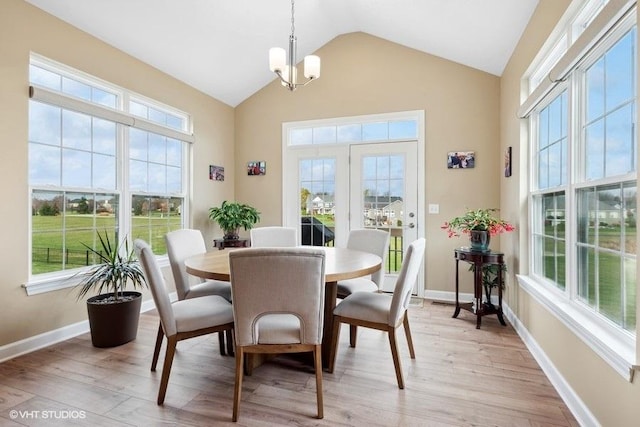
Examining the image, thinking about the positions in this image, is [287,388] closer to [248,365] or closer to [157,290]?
[248,365]

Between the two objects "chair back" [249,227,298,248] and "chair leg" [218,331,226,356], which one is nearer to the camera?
"chair leg" [218,331,226,356]

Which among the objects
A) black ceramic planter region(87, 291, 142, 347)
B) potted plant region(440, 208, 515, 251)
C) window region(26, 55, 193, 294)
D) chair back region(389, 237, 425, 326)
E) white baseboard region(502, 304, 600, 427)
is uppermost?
window region(26, 55, 193, 294)

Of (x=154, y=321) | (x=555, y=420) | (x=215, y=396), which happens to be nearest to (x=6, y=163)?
(x=154, y=321)

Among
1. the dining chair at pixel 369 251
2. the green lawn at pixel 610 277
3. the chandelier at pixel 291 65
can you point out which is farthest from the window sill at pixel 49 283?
the green lawn at pixel 610 277

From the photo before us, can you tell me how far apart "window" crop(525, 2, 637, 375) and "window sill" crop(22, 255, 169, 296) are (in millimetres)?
3669

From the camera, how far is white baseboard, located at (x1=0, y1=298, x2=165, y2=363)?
2456mm

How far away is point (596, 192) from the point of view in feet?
6.05

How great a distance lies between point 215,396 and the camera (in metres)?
1.98

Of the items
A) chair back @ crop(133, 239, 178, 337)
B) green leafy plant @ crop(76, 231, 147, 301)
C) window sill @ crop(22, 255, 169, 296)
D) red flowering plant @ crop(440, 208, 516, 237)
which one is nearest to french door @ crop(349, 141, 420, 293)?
red flowering plant @ crop(440, 208, 516, 237)

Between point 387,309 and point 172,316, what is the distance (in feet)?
4.19

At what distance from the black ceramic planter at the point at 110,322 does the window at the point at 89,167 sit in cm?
49

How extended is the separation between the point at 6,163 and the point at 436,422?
3286 mm

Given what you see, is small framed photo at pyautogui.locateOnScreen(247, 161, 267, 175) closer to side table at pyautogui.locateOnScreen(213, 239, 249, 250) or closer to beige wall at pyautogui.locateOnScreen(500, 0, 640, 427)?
side table at pyautogui.locateOnScreen(213, 239, 249, 250)

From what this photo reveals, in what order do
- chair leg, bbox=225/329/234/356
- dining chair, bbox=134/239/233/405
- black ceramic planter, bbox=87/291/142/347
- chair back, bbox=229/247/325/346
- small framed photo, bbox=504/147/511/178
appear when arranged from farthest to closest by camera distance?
small framed photo, bbox=504/147/511/178 < black ceramic planter, bbox=87/291/142/347 < chair leg, bbox=225/329/234/356 < dining chair, bbox=134/239/233/405 < chair back, bbox=229/247/325/346
